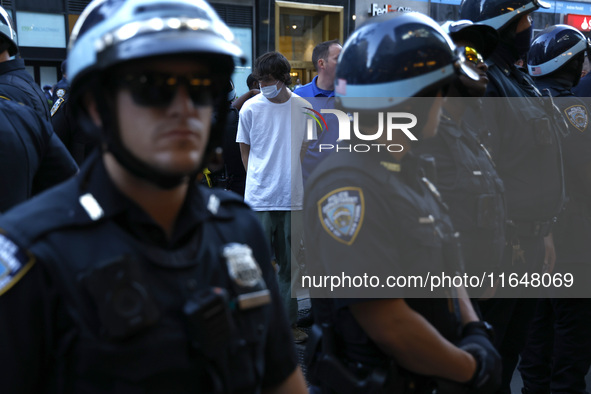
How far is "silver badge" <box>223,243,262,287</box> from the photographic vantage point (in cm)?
130

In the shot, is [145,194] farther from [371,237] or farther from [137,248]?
[371,237]

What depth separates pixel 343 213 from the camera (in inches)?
73.8

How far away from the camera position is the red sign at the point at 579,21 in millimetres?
21820

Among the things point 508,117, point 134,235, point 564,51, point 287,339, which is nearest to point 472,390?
point 287,339

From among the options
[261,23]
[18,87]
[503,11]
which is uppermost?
[261,23]

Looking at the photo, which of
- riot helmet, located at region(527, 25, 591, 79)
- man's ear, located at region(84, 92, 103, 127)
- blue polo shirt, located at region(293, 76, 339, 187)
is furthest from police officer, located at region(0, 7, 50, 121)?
riot helmet, located at region(527, 25, 591, 79)

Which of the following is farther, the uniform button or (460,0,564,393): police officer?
(460,0,564,393): police officer

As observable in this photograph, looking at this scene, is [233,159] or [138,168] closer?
[138,168]

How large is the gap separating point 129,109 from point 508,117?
253 cm

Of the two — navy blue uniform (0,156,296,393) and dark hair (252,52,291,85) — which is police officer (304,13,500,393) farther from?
dark hair (252,52,291,85)

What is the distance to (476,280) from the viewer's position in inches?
115

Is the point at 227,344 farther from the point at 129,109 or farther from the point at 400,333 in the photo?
the point at 400,333

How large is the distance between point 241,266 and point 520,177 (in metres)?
2.41

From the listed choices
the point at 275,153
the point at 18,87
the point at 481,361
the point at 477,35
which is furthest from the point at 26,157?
the point at 275,153
